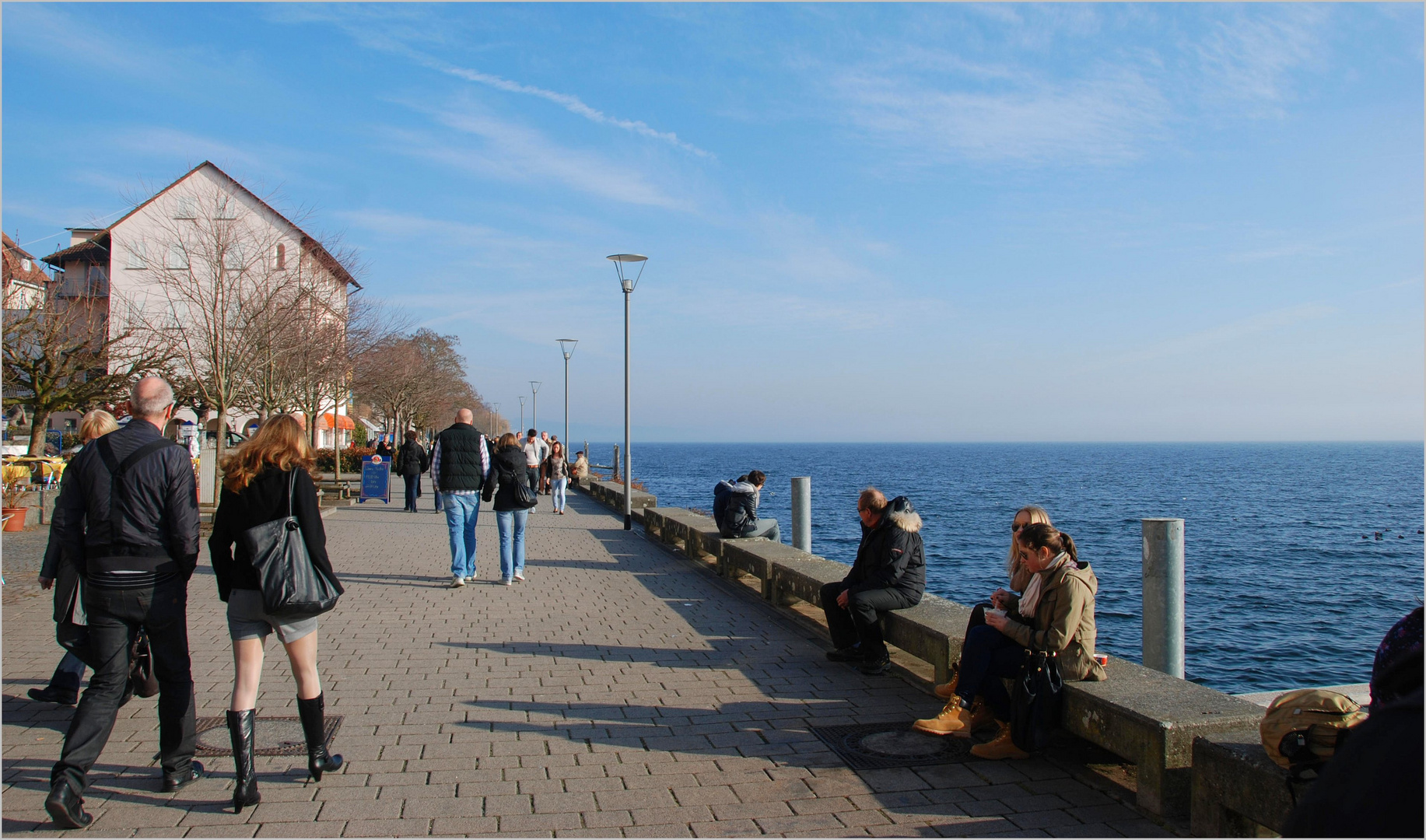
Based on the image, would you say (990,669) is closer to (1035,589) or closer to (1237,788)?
(1035,589)

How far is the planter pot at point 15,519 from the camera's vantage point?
14.4m

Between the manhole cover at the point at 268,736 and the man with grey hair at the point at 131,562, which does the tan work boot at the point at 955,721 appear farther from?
the man with grey hair at the point at 131,562

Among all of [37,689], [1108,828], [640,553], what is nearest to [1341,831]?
[1108,828]

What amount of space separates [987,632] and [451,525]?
685 centimetres

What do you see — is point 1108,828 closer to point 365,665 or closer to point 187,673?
point 187,673

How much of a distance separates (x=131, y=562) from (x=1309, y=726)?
4.49m

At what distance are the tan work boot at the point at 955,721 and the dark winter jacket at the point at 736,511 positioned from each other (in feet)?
21.3

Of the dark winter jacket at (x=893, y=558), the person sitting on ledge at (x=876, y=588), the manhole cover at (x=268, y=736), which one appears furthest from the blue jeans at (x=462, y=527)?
the manhole cover at (x=268, y=736)

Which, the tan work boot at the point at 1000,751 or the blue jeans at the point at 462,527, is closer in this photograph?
the tan work boot at the point at 1000,751

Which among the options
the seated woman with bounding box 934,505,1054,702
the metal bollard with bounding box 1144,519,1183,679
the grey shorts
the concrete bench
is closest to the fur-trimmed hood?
the seated woman with bounding box 934,505,1054,702

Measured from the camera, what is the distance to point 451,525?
10.7 m

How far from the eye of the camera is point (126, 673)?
14.1 ft

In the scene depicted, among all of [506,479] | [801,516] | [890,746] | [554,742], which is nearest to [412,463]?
[506,479]

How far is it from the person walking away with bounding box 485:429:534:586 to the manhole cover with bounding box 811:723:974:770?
19.8ft
